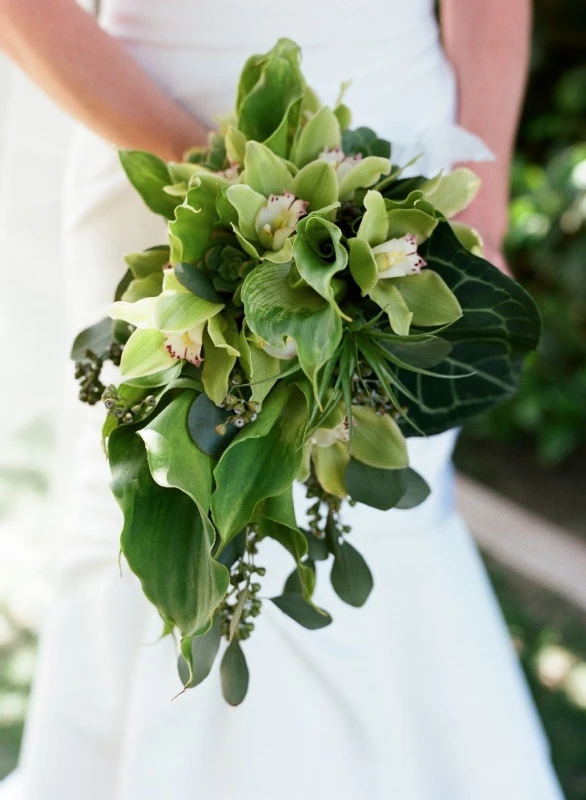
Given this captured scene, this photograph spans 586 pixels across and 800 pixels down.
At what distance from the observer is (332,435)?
629mm

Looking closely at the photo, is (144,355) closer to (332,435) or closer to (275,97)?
(332,435)

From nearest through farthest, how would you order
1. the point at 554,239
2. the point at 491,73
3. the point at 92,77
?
the point at 92,77
the point at 491,73
the point at 554,239


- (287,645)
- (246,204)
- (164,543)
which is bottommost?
(287,645)

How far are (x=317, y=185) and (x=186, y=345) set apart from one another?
17 cm

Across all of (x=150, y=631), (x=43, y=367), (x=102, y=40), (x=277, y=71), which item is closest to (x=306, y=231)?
(x=277, y=71)

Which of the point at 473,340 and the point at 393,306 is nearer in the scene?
the point at 393,306

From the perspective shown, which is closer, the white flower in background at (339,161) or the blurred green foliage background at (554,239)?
the white flower in background at (339,161)

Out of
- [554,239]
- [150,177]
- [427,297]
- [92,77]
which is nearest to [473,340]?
[427,297]

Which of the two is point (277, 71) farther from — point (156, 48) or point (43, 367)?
point (43, 367)

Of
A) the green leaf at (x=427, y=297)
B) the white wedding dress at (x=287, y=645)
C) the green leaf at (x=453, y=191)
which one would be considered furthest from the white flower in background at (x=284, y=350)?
the white wedding dress at (x=287, y=645)

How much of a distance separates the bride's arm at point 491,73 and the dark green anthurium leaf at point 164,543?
619mm

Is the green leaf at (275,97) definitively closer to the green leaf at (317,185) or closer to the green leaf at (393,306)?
the green leaf at (317,185)

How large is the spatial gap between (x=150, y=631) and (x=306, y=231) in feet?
1.80

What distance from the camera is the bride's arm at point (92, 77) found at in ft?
2.56
